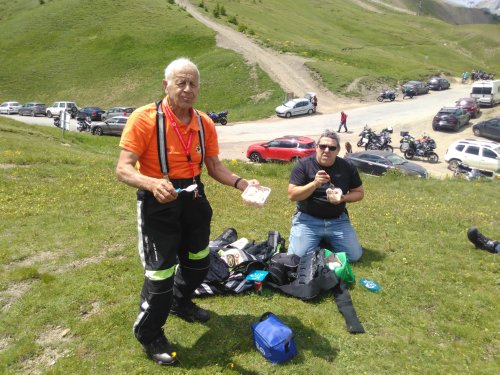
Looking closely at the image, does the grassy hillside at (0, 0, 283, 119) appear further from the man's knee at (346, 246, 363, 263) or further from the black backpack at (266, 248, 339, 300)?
the black backpack at (266, 248, 339, 300)

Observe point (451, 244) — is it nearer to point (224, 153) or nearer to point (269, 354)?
point (269, 354)

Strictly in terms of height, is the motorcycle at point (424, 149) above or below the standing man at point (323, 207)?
below

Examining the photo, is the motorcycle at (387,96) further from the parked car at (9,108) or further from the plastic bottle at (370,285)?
the plastic bottle at (370,285)

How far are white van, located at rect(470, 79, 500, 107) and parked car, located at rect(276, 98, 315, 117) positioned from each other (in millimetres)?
19265

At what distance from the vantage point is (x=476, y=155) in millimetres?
23656

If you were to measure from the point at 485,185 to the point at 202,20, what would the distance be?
214 ft

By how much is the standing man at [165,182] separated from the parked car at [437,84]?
191ft

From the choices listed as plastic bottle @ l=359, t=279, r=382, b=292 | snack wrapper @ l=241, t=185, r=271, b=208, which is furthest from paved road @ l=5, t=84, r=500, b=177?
snack wrapper @ l=241, t=185, r=271, b=208

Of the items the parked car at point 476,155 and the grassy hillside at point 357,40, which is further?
the grassy hillside at point 357,40

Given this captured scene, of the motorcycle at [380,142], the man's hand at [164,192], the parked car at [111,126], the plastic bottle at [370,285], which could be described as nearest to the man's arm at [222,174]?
the man's hand at [164,192]

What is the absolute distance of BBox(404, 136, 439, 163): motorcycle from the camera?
27.4m

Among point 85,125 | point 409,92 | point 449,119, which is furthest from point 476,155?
point 85,125

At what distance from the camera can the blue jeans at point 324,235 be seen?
20.3 ft

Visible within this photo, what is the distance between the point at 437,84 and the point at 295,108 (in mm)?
25248
